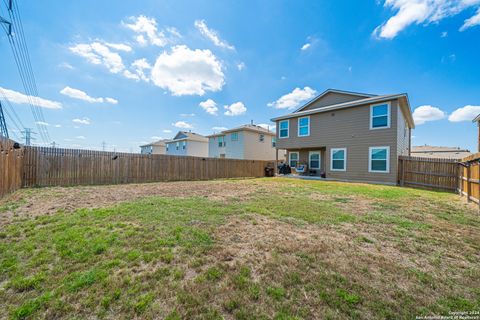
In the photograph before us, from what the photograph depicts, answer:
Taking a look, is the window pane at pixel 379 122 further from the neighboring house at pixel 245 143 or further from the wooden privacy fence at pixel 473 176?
the neighboring house at pixel 245 143

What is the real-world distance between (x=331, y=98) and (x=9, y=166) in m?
17.3

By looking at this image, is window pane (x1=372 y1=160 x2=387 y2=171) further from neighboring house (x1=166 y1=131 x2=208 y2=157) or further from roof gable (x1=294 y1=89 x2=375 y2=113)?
neighboring house (x1=166 y1=131 x2=208 y2=157)

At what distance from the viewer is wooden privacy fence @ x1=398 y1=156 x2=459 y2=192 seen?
29.0 feet

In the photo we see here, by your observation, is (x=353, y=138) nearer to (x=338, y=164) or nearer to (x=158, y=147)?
(x=338, y=164)

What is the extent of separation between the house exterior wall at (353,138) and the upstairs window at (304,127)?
0.27 metres

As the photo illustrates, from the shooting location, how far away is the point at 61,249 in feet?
8.73

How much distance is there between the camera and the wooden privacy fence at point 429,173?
348 inches

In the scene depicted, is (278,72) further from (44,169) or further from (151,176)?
(44,169)

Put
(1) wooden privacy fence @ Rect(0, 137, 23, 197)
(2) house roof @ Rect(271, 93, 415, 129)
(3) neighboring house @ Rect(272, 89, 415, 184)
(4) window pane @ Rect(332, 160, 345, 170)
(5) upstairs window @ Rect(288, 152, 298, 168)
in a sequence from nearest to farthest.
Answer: (1) wooden privacy fence @ Rect(0, 137, 23, 197) < (2) house roof @ Rect(271, 93, 415, 129) < (3) neighboring house @ Rect(272, 89, 415, 184) < (4) window pane @ Rect(332, 160, 345, 170) < (5) upstairs window @ Rect(288, 152, 298, 168)

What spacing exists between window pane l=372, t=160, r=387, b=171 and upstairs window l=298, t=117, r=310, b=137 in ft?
15.7

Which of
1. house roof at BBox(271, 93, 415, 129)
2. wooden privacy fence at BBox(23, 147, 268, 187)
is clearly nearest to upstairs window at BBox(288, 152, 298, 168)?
house roof at BBox(271, 93, 415, 129)

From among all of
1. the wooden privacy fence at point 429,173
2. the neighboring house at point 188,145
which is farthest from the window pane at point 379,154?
A: the neighboring house at point 188,145

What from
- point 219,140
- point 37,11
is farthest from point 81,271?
point 219,140

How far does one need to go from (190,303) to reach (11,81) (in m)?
17.5
